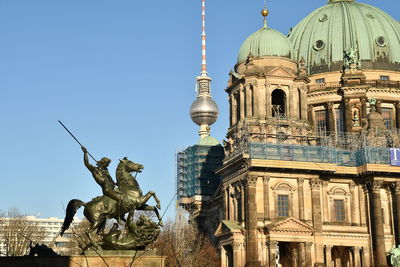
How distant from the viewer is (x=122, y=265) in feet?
111

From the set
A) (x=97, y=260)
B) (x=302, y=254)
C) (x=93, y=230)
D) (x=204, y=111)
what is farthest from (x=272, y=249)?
(x=204, y=111)

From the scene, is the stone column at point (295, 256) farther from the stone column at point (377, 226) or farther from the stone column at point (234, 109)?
the stone column at point (234, 109)

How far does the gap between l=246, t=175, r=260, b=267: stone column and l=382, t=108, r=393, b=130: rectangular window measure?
91.4 ft

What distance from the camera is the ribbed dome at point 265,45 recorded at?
9244 cm

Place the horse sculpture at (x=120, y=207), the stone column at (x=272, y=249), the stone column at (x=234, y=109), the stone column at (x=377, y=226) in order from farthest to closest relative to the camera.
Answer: the stone column at (x=234, y=109), the stone column at (x=377, y=226), the stone column at (x=272, y=249), the horse sculpture at (x=120, y=207)

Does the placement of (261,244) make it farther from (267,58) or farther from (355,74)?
(355,74)

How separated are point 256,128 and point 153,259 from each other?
178ft

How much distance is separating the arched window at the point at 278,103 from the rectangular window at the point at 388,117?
16.6 m

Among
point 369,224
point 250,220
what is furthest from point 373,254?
point 250,220

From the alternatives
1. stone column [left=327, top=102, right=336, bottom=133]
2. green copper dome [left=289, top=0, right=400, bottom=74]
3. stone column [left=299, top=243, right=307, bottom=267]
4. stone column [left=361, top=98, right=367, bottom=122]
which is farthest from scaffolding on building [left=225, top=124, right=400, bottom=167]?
green copper dome [left=289, top=0, right=400, bottom=74]

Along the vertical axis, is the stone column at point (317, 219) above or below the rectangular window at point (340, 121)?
below

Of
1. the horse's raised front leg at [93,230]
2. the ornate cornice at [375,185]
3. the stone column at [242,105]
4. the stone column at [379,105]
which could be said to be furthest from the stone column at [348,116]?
the horse's raised front leg at [93,230]

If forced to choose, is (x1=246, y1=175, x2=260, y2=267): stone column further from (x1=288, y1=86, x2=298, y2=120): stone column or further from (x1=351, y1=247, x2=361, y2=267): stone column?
(x1=351, y1=247, x2=361, y2=267): stone column

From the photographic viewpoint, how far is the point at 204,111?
178m
